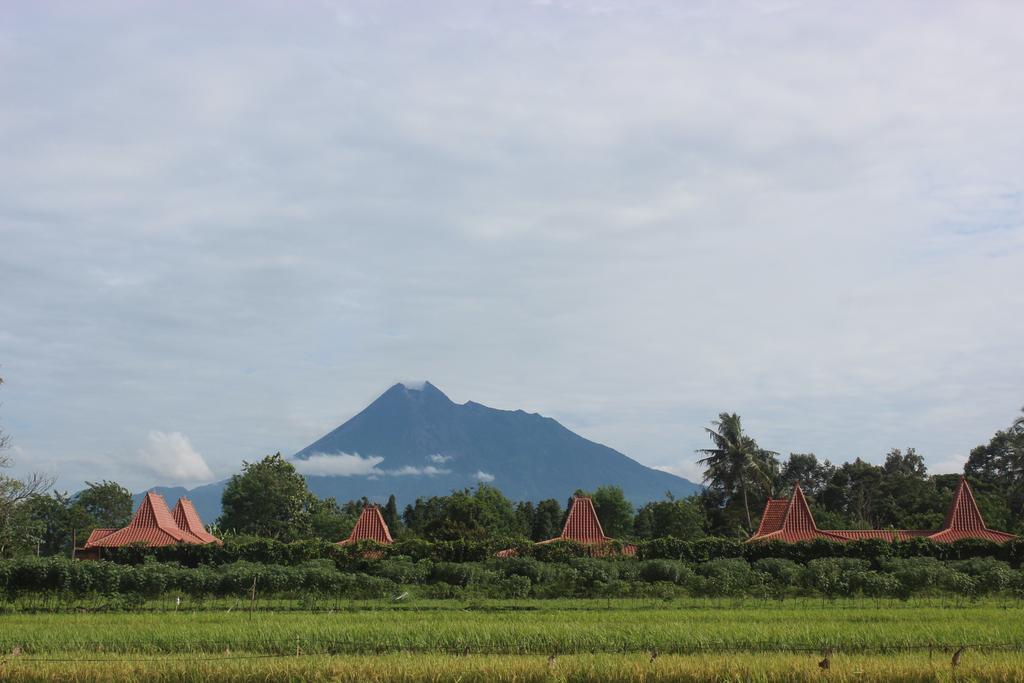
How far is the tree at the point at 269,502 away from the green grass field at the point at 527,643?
43.3 metres

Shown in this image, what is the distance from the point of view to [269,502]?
2810 inches

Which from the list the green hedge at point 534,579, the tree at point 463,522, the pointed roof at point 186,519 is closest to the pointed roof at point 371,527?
the green hedge at point 534,579

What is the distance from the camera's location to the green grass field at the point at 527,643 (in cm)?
1549

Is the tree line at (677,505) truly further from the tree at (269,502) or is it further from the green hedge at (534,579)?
the green hedge at (534,579)

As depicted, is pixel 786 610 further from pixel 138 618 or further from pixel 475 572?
pixel 138 618

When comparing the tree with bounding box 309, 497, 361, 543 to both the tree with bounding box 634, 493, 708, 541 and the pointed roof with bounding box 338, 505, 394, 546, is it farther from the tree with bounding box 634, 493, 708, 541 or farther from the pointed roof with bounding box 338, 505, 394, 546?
the pointed roof with bounding box 338, 505, 394, 546

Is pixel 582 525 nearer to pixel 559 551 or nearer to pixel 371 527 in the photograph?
pixel 559 551

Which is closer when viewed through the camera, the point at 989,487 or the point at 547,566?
the point at 547,566

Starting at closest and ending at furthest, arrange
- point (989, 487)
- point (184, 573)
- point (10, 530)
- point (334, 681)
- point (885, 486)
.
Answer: point (334, 681) → point (184, 573) → point (10, 530) → point (989, 487) → point (885, 486)

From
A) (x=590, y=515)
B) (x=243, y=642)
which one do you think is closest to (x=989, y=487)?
(x=590, y=515)

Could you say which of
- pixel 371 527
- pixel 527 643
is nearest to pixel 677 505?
pixel 371 527

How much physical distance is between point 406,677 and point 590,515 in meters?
29.1

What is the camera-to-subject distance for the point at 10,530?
139 feet

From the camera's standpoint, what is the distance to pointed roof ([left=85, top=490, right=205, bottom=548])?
44.9 m
